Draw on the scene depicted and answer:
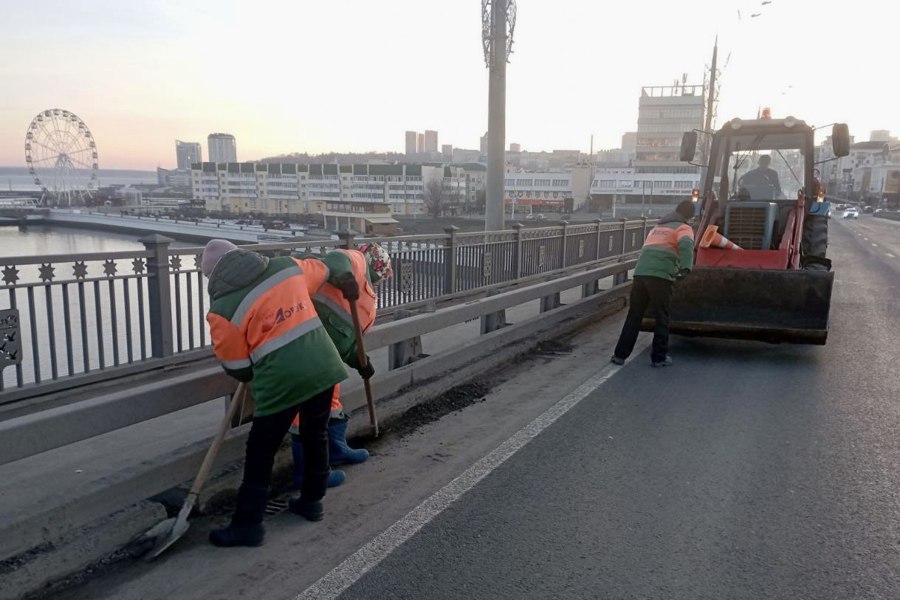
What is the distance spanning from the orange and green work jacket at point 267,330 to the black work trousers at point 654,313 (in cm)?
483

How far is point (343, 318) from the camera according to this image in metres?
4.38

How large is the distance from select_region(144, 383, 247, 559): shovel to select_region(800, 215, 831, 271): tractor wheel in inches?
360

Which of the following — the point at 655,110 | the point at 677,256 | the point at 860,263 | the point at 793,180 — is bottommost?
the point at 860,263

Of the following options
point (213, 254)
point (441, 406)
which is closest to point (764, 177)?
point (441, 406)

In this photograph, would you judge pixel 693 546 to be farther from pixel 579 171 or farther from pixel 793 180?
pixel 579 171

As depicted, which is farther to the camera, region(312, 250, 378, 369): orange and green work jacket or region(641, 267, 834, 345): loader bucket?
region(641, 267, 834, 345): loader bucket

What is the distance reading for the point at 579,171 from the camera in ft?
351

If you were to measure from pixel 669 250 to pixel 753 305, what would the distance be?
1.48m

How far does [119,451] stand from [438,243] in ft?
15.6

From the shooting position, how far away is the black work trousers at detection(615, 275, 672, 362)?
758 centimetres

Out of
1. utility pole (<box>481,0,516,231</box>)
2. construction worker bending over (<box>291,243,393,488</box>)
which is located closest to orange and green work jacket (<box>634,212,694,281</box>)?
construction worker bending over (<box>291,243,393,488</box>)

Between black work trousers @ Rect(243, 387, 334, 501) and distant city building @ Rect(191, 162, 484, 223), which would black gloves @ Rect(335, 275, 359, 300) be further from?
distant city building @ Rect(191, 162, 484, 223)

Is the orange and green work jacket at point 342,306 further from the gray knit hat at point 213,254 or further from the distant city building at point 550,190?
the distant city building at point 550,190

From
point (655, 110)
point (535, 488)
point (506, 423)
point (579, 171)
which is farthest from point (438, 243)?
point (655, 110)
